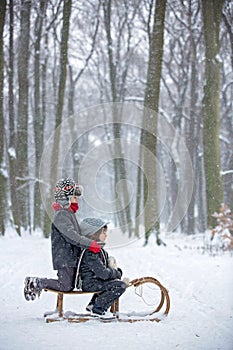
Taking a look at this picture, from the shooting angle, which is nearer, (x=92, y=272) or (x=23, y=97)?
(x=92, y=272)

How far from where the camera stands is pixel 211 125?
14266 millimetres

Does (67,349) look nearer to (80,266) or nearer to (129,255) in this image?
(80,266)

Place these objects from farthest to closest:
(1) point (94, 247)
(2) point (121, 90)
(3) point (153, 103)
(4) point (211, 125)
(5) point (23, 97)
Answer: (2) point (121, 90)
(5) point (23, 97)
(4) point (211, 125)
(3) point (153, 103)
(1) point (94, 247)

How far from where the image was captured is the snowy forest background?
46.2 ft

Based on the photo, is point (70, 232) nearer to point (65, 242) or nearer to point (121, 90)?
point (65, 242)

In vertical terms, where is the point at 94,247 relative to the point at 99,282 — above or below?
above

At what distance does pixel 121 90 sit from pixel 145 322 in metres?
20.3

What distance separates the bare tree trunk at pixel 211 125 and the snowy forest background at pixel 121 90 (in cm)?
3

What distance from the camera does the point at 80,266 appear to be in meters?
5.30

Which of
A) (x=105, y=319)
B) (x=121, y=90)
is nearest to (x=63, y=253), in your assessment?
(x=105, y=319)

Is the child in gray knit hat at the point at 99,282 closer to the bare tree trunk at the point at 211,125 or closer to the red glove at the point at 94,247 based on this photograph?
the red glove at the point at 94,247

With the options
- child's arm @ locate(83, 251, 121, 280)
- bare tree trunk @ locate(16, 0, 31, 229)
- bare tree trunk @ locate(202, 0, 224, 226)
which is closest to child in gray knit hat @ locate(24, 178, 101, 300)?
child's arm @ locate(83, 251, 121, 280)

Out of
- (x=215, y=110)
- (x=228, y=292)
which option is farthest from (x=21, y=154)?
(x=228, y=292)

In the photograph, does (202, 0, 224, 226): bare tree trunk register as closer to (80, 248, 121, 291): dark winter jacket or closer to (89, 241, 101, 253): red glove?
(80, 248, 121, 291): dark winter jacket
